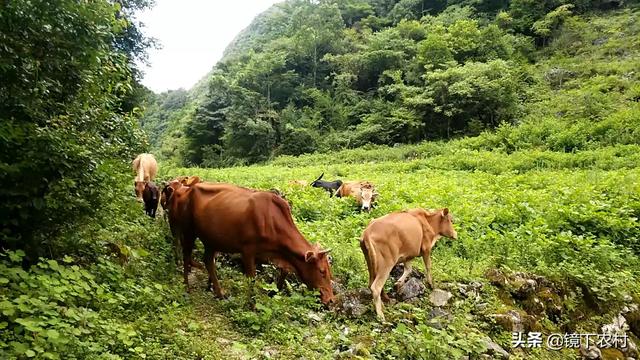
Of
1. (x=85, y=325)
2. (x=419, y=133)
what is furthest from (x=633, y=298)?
(x=419, y=133)

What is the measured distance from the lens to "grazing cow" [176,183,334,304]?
6430 millimetres

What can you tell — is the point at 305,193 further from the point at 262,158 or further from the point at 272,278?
the point at 262,158

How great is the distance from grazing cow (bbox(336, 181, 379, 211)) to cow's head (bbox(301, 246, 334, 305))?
19.0ft

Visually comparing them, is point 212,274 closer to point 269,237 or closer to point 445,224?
point 269,237

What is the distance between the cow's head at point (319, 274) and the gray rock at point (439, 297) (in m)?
1.50

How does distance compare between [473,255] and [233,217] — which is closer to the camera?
[233,217]

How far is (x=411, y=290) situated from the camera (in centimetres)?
698

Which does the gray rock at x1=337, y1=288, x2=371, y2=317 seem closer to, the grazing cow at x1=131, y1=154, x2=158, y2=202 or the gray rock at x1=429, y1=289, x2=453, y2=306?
the gray rock at x1=429, y1=289, x2=453, y2=306

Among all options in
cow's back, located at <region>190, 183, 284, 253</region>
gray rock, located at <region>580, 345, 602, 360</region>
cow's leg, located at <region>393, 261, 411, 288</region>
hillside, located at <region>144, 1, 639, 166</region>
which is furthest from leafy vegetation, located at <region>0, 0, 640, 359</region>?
hillside, located at <region>144, 1, 639, 166</region>

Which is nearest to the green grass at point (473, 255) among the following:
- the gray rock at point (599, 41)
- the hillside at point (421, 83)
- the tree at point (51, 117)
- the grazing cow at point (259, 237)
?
the grazing cow at point (259, 237)

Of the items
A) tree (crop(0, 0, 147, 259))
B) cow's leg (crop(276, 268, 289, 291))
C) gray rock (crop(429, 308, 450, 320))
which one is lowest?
gray rock (crop(429, 308, 450, 320))

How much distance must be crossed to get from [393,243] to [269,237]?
1798 mm

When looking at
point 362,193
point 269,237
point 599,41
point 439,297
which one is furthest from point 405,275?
point 599,41

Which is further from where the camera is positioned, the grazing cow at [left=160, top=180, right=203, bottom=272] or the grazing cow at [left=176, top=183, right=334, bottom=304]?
the grazing cow at [left=160, top=180, right=203, bottom=272]
